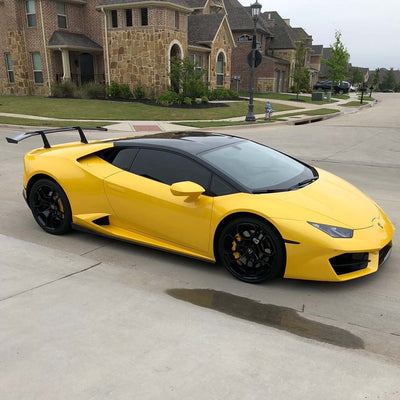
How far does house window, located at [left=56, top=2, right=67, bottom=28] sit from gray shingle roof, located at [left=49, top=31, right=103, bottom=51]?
28.1 inches

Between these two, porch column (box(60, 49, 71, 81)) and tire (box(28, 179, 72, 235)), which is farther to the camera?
porch column (box(60, 49, 71, 81))

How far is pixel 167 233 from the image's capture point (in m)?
4.31

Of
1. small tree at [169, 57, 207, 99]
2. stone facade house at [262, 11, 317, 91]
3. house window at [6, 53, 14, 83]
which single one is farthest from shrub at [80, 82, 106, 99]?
stone facade house at [262, 11, 317, 91]

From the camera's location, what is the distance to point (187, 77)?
84.0ft

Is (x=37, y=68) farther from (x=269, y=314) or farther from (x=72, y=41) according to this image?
(x=269, y=314)

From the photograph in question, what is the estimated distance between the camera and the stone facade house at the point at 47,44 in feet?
93.0

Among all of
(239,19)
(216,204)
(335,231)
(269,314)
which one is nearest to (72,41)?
(239,19)

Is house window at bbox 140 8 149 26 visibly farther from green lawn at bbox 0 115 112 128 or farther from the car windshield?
the car windshield

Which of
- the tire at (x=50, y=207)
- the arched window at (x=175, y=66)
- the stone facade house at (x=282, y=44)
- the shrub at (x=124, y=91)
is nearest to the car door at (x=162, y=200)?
the tire at (x=50, y=207)

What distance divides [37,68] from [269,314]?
101 ft

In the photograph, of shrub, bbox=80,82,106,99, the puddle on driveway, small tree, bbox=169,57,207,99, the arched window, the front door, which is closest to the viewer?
the puddle on driveway

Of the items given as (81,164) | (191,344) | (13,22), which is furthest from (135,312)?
(13,22)

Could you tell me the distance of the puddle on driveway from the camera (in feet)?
10.1

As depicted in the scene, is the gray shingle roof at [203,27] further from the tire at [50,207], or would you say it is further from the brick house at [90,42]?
the tire at [50,207]
